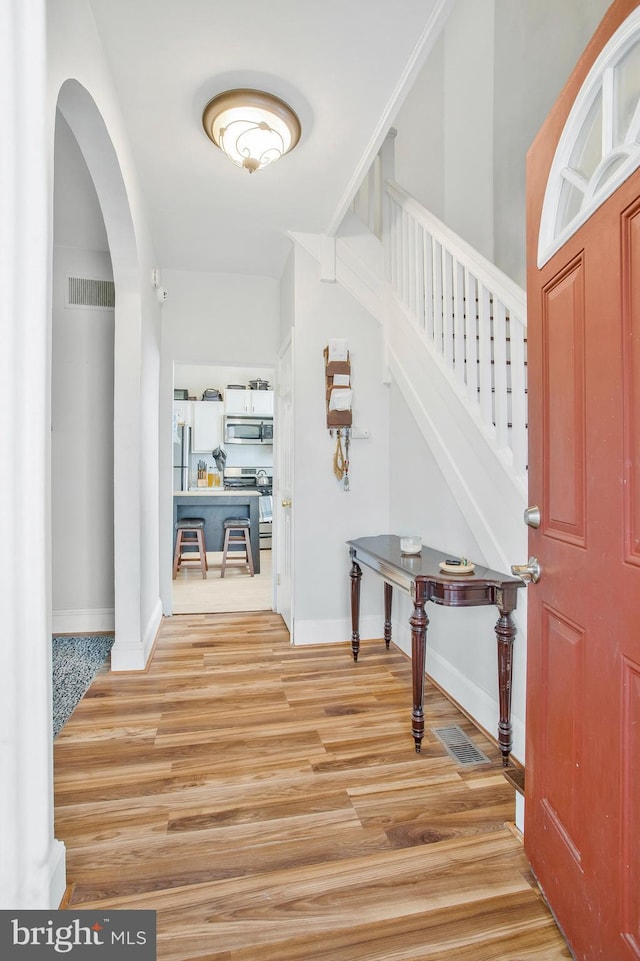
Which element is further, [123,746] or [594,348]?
[123,746]

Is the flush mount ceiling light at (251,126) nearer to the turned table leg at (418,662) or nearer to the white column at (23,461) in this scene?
the white column at (23,461)

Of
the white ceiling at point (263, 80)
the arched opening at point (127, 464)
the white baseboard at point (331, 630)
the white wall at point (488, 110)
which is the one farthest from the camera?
the white baseboard at point (331, 630)

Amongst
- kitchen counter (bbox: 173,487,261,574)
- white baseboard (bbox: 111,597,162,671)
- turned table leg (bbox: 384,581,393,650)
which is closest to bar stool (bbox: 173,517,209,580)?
kitchen counter (bbox: 173,487,261,574)

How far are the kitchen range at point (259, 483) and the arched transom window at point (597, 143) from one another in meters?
7.15

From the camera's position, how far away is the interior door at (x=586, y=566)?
0.93 meters

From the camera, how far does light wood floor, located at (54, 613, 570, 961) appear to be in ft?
4.13

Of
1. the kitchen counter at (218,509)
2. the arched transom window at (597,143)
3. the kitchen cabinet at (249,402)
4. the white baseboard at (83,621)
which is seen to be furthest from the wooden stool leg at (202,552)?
the arched transom window at (597,143)

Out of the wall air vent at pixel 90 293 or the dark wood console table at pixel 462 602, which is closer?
the dark wood console table at pixel 462 602

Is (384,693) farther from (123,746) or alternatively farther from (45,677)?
(45,677)

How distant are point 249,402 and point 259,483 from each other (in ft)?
4.52

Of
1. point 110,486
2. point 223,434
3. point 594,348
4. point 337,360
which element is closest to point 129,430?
point 110,486

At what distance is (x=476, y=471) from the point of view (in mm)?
2281

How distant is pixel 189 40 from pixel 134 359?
1.54 m

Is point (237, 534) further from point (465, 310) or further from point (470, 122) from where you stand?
point (470, 122)
